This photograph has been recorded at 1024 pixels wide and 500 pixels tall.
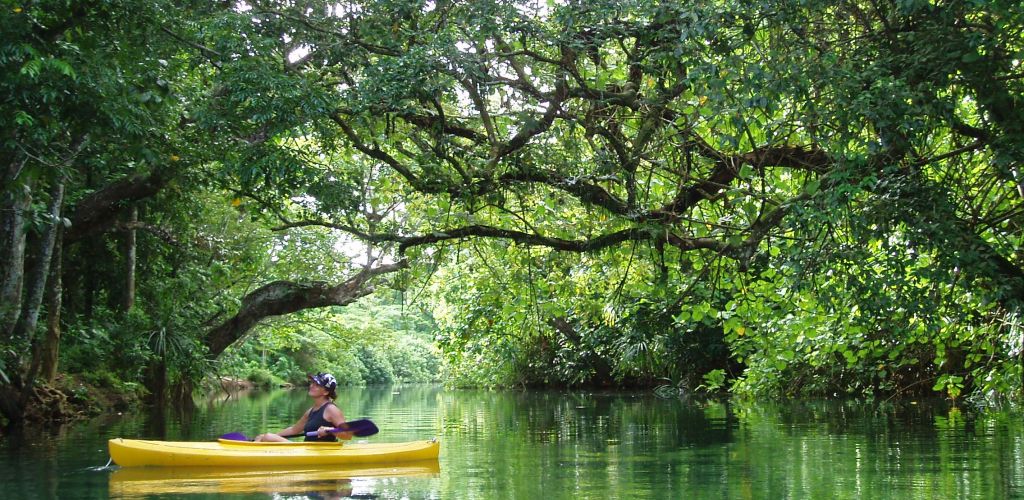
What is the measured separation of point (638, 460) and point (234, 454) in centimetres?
330

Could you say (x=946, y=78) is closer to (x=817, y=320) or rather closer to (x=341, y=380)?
(x=817, y=320)

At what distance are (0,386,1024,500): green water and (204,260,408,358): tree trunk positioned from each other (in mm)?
4944

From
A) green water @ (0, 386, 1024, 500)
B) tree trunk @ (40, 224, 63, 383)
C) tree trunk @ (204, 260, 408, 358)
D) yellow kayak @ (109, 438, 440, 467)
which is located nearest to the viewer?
green water @ (0, 386, 1024, 500)

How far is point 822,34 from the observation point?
8477 mm

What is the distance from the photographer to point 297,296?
1955 cm

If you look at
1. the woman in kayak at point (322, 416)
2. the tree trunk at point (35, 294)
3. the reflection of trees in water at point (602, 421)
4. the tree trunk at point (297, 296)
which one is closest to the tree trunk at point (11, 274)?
the tree trunk at point (35, 294)

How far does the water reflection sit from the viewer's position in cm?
694

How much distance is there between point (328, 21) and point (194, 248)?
9.96m

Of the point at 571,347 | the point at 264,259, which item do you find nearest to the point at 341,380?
the point at 571,347

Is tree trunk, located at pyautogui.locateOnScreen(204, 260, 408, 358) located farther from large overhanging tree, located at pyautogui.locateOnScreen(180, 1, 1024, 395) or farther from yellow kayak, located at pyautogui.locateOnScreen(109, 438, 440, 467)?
yellow kayak, located at pyautogui.locateOnScreen(109, 438, 440, 467)

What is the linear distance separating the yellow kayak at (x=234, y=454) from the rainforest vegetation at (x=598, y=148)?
1.96 m

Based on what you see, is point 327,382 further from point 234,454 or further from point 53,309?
point 53,309

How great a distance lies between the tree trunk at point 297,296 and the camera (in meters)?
19.5

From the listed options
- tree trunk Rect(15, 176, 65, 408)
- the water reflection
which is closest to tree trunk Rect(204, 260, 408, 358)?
tree trunk Rect(15, 176, 65, 408)
